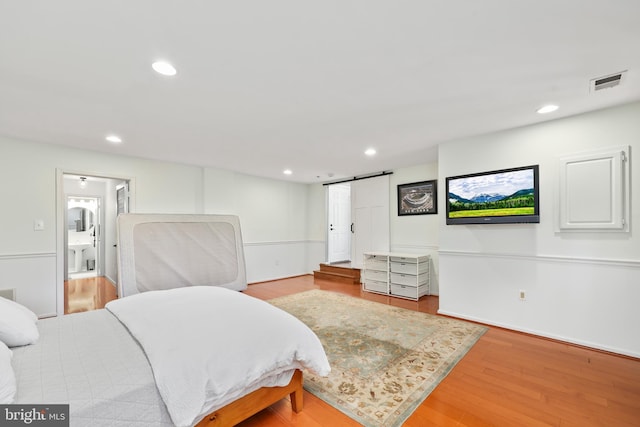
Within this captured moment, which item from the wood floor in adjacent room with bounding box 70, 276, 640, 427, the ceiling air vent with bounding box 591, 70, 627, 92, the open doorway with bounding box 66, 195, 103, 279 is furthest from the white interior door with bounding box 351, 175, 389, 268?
the open doorway with bounding box 66, 195, 103, 279

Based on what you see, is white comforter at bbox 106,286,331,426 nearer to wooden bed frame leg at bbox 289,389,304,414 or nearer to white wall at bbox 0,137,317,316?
wooden bed frame leg at bbox 289,389,304,414

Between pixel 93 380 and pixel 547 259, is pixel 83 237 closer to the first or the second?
pixel 93 380

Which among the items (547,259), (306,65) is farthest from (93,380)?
(547,259)

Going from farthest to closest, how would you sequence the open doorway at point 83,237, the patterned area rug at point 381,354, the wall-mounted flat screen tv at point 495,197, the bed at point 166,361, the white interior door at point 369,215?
1. the open doorway at point 83,237
2. the white interior door at point 369,215
3. the wall-mounted flat screen tv at point 495,197
4. the patterned area rug at point 381,354
5. the bed at point 166,361

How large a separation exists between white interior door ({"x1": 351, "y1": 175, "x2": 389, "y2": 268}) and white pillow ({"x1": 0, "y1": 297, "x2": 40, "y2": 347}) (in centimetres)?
491

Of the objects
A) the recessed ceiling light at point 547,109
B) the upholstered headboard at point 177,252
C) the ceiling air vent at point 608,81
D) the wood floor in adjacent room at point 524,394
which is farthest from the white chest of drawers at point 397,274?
the ceiling air vent at point 608,81

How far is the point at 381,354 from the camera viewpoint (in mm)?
2623

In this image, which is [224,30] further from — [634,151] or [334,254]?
[334,254]

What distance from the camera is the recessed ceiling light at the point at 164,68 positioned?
6.10 feet

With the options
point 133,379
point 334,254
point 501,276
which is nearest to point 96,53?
point 133,379

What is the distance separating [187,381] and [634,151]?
3.96m

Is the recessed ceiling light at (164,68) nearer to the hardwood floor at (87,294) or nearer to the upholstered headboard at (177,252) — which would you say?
the upholstered headboard at (177,252)

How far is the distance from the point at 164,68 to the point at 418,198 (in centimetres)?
430

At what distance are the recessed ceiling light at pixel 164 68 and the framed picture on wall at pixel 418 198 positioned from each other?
13.7ft
